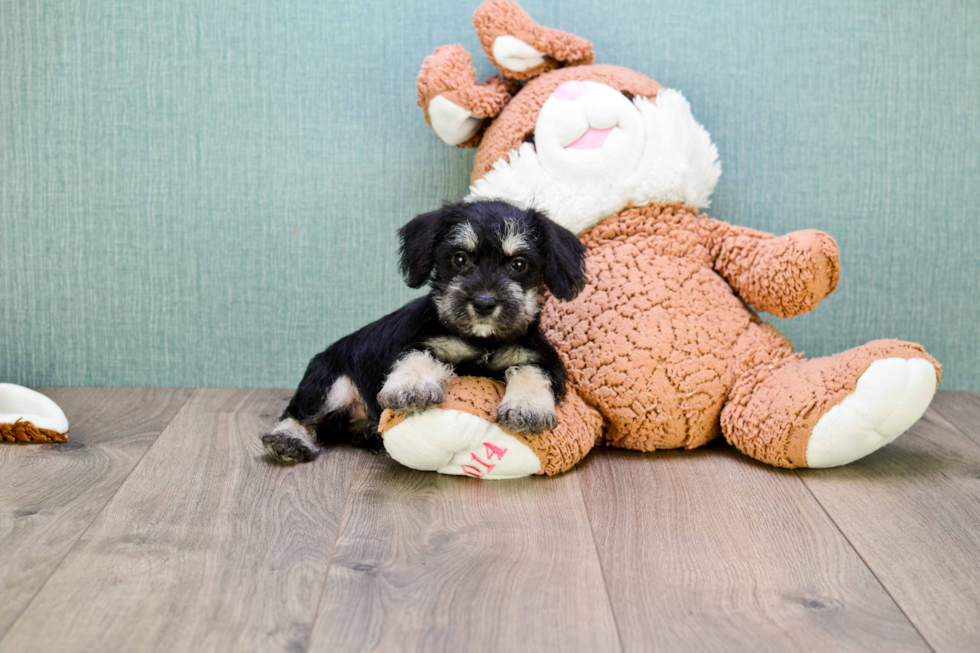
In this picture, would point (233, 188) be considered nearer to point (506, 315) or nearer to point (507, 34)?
point (507, 34)

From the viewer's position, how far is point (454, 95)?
2379mm

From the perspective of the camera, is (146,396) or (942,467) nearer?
(942,467)

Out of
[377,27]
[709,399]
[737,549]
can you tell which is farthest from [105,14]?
[737,549]

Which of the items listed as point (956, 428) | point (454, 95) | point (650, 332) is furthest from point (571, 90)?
point (956, 428)

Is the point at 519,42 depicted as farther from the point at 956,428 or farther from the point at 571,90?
the point at 956,428

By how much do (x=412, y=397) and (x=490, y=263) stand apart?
369 millimetres

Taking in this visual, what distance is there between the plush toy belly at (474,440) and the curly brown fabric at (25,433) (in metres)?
0.98

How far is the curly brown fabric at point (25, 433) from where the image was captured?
228 centimetres

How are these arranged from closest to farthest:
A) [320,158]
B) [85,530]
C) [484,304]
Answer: [85,530] → [484,304] → [320,158]

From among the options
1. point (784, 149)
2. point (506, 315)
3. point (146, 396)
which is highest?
point (784, 149)

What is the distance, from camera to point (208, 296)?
279 centimetres

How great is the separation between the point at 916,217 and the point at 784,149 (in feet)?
1.65

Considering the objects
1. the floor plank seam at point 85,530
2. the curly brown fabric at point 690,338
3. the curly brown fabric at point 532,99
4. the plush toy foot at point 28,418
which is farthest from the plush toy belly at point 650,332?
the plush toy foot at point 28,418

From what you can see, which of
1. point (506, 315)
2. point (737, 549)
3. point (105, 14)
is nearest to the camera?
point (737, 549)
